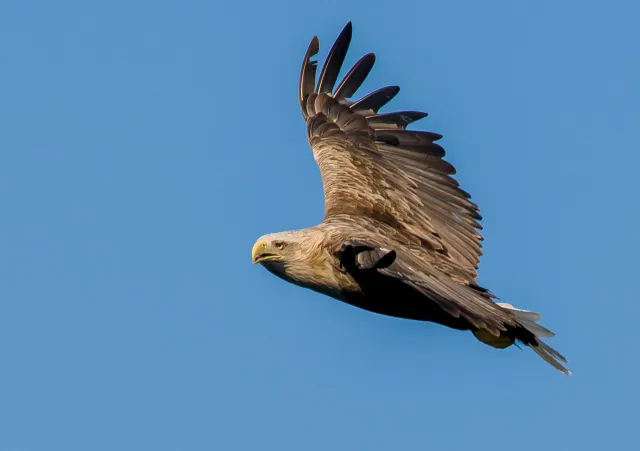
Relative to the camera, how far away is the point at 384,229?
46.3ft

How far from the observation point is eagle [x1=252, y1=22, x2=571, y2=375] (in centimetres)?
1205

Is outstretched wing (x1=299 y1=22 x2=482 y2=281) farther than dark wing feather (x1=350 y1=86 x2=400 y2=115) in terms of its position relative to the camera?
No

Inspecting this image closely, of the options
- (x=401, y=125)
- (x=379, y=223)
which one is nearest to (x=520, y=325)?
(x=379, y=223)

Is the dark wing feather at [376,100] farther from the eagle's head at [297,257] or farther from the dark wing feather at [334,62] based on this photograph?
the eagle's head at [297,257]

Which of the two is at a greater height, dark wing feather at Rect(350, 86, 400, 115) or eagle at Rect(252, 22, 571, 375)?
dark wing feather at Rect(350, 86, 400, 115)

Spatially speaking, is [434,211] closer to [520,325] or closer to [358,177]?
[358,177]

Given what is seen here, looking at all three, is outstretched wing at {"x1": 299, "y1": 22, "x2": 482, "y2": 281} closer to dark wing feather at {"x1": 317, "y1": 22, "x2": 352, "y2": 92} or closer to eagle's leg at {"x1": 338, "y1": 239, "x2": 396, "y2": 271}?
dark wing feather at {"x1": 317, "y1": 22, "x2": 352, "y2": 92}

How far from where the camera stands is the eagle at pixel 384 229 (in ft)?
39.5

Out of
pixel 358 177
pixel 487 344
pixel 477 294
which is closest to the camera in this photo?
pixel 477 294

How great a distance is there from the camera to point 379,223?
14.2 m

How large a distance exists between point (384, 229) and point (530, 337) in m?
1.82

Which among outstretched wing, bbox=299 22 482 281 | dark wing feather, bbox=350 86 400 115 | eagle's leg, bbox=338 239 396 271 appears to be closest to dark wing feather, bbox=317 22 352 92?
outstretched wing, bbox=299 22 482 281

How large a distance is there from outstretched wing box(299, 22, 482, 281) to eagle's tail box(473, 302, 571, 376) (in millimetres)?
603

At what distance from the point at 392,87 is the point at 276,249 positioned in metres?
3.51
